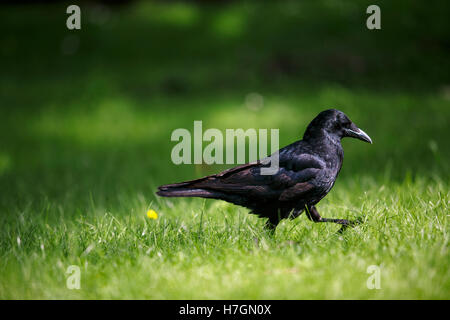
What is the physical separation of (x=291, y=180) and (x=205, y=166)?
3190 mm

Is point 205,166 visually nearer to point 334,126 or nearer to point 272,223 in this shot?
point 272,223

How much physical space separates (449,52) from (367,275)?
9.21 metres

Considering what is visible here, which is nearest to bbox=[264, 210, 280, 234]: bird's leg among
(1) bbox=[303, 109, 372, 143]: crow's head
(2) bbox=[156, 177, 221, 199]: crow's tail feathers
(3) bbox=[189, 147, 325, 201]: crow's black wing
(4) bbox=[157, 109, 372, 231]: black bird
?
(4) bbox=[157, 109, 372, 231]: black bird

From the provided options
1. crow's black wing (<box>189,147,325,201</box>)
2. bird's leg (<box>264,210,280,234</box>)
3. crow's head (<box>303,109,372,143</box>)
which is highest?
crow's head (<box>303,109,372,143</box>)

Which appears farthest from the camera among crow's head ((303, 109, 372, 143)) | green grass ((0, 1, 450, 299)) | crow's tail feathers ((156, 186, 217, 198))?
crow's head ((303, 109, 372, 143))

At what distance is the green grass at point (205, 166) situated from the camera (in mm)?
2695

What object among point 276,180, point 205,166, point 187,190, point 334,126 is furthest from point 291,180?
point 205,166

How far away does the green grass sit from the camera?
106 inches

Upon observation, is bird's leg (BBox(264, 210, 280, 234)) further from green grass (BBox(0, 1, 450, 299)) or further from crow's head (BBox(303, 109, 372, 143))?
crow's head (BBox(303, 109, 372, 143))

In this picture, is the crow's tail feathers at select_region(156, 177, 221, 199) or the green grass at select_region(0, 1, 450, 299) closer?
the green grass at select_region(0, 1, 450, 299)

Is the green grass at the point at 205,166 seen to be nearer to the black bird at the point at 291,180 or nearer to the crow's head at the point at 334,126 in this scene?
the black bird at the point at 291,180

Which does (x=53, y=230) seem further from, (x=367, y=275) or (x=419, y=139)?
(x=419, y=139)

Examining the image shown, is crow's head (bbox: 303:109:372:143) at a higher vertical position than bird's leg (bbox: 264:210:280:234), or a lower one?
higher

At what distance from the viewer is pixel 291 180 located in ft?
9.82
